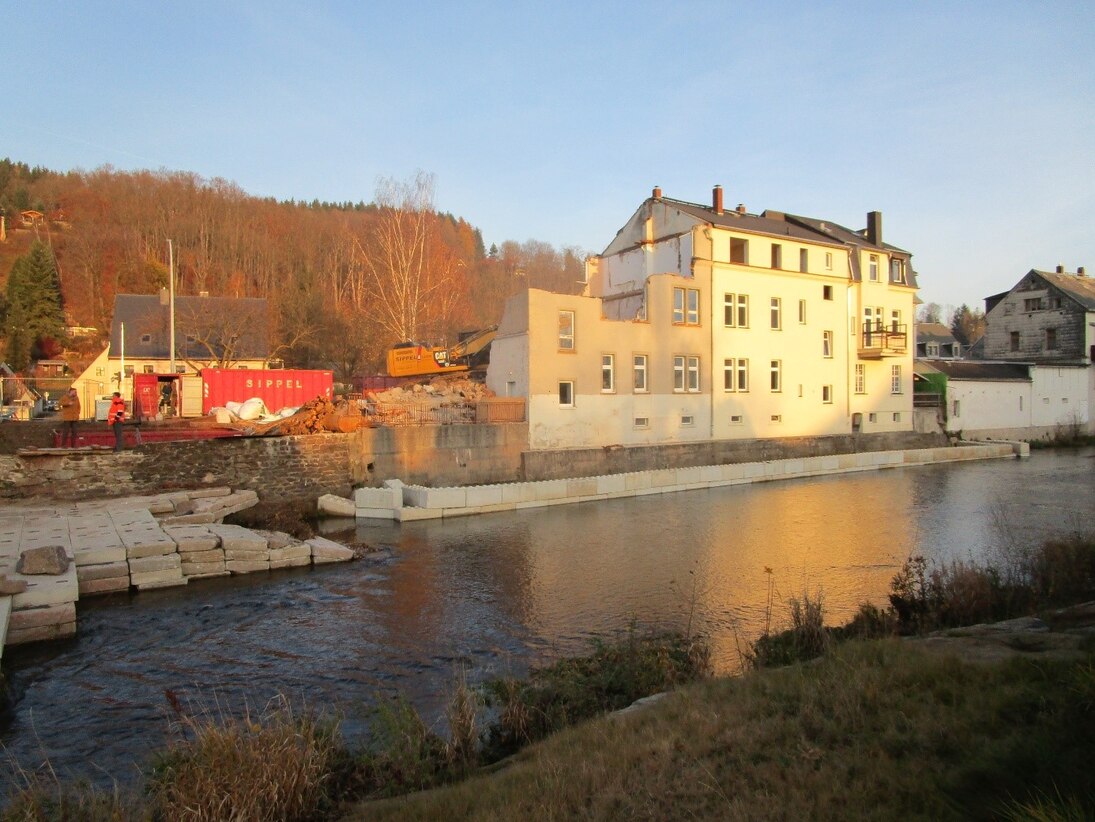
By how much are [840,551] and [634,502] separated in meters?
8.60

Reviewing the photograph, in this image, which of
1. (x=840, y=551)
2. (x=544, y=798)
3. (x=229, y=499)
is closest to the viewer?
(x=544, y=798)

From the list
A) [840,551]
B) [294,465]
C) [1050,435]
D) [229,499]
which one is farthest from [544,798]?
[1050,435]

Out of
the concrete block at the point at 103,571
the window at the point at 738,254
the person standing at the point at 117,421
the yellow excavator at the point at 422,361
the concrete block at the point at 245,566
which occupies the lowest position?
the concrete block at the point at 245,566

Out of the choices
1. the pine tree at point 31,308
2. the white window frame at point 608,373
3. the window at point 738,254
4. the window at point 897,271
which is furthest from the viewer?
the pine tree at point 31,308

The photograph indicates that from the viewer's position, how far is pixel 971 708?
14.2 ft

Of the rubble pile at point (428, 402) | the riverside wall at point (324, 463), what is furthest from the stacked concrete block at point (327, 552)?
the rubble pile at point (428, 402)

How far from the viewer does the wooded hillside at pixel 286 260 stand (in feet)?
136

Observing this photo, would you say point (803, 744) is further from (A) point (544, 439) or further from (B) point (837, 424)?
(B) point (837, 424)

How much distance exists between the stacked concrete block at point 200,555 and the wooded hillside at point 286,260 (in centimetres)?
2387

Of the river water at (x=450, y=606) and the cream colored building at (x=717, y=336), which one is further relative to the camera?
the cream colored building at (x=717, y=336)

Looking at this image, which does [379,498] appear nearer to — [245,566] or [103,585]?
[245,566]

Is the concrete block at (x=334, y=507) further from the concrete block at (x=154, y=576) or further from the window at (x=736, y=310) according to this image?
the window at (x=736, y=310)

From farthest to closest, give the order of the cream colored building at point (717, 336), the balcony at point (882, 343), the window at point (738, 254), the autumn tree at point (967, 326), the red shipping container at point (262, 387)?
the autumn tree at point (967, 326) → the balcony at point (882, 343) → the window at point (738, 254) → the red shipping container at point (262, 387) → the cream colored building at point (717, 336)

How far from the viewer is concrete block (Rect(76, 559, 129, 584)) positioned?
1221 centimetres
